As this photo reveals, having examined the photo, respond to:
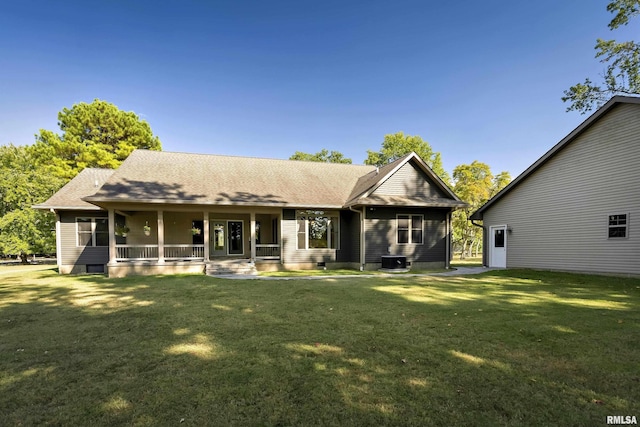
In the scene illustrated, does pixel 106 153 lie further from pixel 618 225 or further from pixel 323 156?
pixel 618 225

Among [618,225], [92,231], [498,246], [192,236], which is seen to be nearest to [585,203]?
[618,225]

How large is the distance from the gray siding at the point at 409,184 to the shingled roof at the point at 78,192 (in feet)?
45.4

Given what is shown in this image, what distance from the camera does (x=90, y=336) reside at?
15.2ft

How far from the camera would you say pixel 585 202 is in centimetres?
1200

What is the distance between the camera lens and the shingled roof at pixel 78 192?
45.5 feet

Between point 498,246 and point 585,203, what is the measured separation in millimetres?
4605

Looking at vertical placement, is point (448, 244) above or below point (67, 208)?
below

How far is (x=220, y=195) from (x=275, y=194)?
2531 mm

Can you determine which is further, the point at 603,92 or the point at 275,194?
the point at 603,92

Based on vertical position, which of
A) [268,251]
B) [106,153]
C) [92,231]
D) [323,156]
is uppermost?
[323,156]

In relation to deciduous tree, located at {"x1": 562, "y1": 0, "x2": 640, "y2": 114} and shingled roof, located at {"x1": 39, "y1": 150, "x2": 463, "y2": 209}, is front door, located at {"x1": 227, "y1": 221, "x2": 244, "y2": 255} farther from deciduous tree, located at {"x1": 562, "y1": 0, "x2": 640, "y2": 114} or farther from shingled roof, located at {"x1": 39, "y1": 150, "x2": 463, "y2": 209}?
deciduous tree, located at {"x1": 562, "y1": 0, "x2": 640, "y2": 114}

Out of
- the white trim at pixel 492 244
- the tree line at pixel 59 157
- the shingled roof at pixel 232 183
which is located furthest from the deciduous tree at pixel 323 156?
the white trim at pixel 492 244

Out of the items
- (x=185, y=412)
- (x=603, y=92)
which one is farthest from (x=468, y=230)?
(x=185, y=412)

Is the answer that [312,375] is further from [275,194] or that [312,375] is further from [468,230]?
[468,230]
